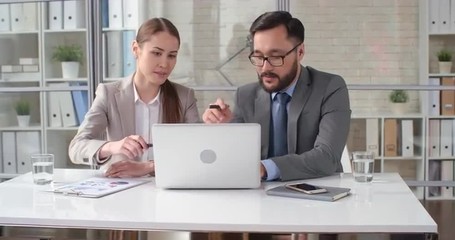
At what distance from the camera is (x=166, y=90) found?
2.27 m

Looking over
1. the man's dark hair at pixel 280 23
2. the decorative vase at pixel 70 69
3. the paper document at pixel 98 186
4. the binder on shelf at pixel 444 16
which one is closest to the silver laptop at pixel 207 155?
the paper document at pixel 98 186

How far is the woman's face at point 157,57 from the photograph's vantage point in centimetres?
220

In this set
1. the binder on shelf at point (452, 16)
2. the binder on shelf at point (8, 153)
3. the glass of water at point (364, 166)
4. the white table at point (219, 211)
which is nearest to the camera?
the white table at point (219, 211)

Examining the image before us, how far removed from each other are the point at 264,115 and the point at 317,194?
0.59m

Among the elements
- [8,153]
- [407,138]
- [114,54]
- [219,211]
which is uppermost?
[114,54]

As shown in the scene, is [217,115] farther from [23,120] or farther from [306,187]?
[23,120]

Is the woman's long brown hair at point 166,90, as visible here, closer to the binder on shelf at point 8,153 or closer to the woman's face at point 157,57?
the woman's face at point 157,57

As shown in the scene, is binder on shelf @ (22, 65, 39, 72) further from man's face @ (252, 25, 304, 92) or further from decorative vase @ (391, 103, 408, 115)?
man's face @ (252, 25, 304, 92)

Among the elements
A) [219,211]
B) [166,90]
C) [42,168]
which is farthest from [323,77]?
[42,168]

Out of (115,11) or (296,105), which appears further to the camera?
(115,11)

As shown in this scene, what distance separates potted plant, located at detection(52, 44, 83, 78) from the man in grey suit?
8.70ft

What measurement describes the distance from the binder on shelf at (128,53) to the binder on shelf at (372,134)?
1871 mm

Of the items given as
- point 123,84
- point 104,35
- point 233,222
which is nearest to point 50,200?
point 233,222

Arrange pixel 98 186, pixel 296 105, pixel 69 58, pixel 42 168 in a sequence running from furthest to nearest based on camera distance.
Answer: pixel 69 58 < pixel 296 105 < pixel 42 168 < pixel 98 186
